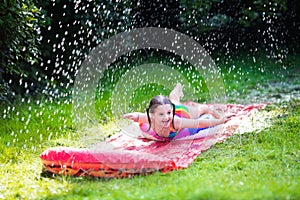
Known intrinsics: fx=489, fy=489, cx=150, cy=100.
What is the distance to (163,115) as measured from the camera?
15.4 feet

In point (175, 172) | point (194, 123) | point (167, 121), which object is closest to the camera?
point (175, 172)

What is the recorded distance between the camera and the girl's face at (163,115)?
4652 mm

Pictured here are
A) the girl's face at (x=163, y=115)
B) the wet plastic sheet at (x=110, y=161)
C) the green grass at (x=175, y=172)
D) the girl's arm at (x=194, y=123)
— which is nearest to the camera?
the green grass at (x=175, y=172)

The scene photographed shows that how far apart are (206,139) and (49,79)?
323cm

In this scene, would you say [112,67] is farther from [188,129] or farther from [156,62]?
[188,129]

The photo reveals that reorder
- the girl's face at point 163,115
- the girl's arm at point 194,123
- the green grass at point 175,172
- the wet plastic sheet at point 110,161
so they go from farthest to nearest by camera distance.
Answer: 1. the girl's arm at point 194,123
2. the girl's face at point 163,115
3. the wet plastic sheet at point 110,161
4. the green grass at point 175,172

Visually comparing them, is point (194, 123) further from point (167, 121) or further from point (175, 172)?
point (175, 172)

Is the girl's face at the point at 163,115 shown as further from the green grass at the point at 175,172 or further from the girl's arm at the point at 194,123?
the green grass at the point at 175,172

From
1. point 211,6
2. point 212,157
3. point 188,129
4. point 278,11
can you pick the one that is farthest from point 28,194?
point 278,11

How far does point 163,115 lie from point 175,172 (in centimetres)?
97

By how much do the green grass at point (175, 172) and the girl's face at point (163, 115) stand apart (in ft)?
1.67

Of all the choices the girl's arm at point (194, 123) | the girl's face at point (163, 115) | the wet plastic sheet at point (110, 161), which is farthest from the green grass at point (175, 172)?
the girl's face at point (163, 115)

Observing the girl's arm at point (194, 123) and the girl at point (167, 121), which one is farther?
the girl's arm at point (194, 123)

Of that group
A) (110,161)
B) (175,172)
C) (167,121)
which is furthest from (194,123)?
(110,161)
